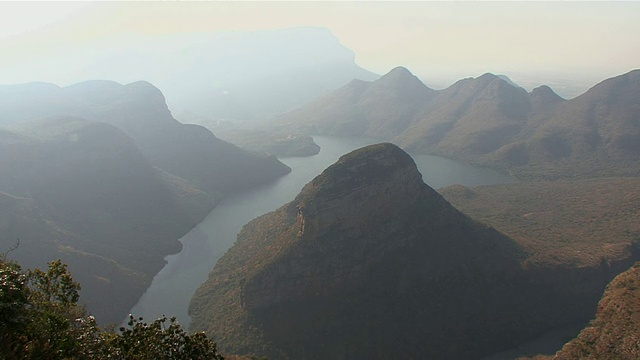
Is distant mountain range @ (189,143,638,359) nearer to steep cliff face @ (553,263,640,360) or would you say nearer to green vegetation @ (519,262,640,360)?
green vegetation @ (519,262,640,360)

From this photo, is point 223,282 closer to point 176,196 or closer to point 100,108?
point 176,196

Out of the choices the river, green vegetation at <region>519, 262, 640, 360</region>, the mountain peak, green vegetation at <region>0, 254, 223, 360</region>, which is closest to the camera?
green vegetation at <region>0, 254, 223, 360</region>

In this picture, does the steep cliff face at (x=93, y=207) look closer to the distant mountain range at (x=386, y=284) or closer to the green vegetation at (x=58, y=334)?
the distant mountain range at (x=386, y=284)

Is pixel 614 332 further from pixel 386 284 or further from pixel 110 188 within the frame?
pixel 110 188

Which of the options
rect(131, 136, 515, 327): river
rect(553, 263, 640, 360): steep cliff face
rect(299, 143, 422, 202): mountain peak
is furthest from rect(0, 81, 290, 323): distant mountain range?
rect(553, 263, 640, 360): steep cliff face

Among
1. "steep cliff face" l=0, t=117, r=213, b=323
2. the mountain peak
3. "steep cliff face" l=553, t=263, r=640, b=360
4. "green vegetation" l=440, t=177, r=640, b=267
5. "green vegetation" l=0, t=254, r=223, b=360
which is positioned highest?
"steep cliff face" l=0, t=117, r=213, b=323

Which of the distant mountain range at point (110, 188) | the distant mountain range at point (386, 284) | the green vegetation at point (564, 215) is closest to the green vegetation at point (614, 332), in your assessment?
the distant mountain range at point (386, 284)

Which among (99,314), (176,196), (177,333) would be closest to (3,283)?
(177,333)
